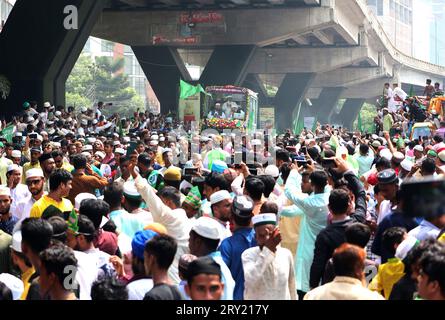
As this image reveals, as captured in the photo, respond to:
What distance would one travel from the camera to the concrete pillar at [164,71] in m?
50.4

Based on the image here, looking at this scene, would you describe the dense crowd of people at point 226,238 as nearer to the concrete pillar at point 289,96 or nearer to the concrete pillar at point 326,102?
the concrete pillar at point 289,96

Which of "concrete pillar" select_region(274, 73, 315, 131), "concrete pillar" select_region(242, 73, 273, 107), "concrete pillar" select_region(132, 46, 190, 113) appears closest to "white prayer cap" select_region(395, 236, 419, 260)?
"concrete pillar" select_region(132, 46, 190, 113)

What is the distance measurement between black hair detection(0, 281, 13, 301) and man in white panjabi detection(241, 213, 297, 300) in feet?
5.80

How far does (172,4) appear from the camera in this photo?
150 feet

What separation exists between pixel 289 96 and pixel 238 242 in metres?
60.4

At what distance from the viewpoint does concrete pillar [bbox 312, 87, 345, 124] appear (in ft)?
279

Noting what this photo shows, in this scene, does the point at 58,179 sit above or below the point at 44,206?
above

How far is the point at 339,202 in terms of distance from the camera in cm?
806

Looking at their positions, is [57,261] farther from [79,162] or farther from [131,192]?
[79,162]

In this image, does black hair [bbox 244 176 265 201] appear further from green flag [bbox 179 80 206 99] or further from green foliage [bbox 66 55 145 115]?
green foliage [bbox 66 55 145 115]

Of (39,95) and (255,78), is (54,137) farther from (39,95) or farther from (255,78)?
(255,78)

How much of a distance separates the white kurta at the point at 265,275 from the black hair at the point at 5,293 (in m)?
1.77

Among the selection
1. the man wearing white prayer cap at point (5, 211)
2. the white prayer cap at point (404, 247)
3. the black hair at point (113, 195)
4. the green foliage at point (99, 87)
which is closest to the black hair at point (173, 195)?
the black hair at point (113, 195)

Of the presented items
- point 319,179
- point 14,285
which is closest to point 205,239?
point 14,285
